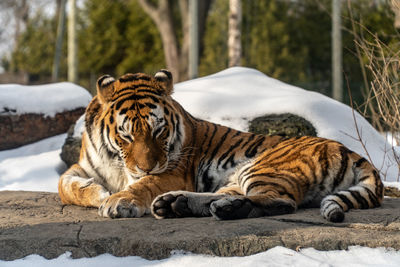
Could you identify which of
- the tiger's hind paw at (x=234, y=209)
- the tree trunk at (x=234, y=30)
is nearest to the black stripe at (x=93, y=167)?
the tiger's hind paw at (x=234, y=209)

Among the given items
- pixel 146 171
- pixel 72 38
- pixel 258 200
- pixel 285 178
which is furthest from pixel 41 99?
pixel 72 38

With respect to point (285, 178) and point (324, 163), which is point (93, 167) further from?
point (324, 163)

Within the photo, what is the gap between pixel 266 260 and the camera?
2.57 m

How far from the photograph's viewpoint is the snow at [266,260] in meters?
2.54

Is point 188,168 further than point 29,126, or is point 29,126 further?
point 29,126

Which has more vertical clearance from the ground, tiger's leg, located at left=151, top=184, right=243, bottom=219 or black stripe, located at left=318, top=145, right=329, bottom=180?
black stripe, located at left=318, top=145, right=329, bottom=180

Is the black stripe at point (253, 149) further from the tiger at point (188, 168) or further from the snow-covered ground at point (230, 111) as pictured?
the snow-covered ground at point (230, 111)

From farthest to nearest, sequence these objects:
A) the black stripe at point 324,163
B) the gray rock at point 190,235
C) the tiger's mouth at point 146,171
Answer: the black stripe at point 324,163 → the tiger's mouth at point 146,171 → the gray rock at point 190,235

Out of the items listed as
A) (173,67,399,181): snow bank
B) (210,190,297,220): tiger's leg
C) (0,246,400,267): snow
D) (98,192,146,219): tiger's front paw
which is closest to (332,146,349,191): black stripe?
Result: (210,190,297,220): tiger's leg

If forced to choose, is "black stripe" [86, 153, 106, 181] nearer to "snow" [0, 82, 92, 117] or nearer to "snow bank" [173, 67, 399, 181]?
"snow bank" [173, 67, 399, 181]

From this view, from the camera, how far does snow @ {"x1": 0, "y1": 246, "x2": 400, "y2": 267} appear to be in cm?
254

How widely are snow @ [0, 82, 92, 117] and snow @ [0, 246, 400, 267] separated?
5889 mm

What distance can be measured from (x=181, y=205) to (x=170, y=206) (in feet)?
0.23

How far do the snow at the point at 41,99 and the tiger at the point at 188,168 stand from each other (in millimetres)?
4390
